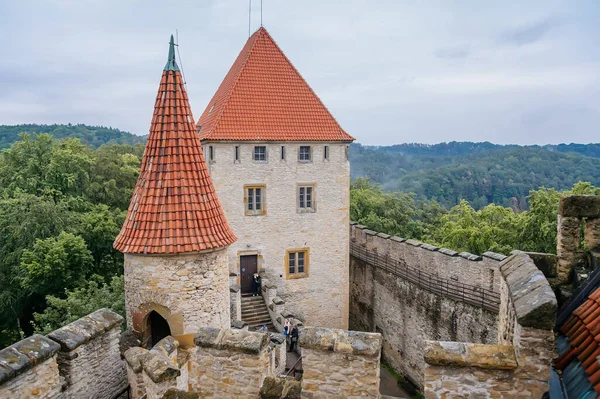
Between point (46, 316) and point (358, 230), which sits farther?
point (358, 230)

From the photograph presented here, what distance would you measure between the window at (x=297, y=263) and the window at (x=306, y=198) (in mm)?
1991

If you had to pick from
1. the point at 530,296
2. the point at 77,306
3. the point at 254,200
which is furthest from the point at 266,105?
the point at 530,296

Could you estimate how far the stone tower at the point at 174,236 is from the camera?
716 cm

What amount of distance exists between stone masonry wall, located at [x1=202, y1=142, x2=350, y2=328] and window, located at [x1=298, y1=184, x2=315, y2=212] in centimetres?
18

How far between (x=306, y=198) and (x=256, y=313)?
5.78 meters

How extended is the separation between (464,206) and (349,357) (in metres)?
25.5

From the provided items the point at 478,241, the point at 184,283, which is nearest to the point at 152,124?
the point at 184,283

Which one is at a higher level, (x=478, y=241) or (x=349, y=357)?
(x=349, y=357)

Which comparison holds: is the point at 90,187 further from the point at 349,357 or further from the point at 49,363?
the point at 349,357

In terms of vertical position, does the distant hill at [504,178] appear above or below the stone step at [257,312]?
above

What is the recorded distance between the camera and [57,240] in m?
20.4

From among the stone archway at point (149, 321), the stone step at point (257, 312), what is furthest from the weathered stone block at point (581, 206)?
the stone step at point (257, 312)

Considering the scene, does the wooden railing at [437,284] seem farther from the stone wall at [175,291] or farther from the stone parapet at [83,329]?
the stone parapet at [83,329]

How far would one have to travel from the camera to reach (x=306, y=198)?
20453 mm
